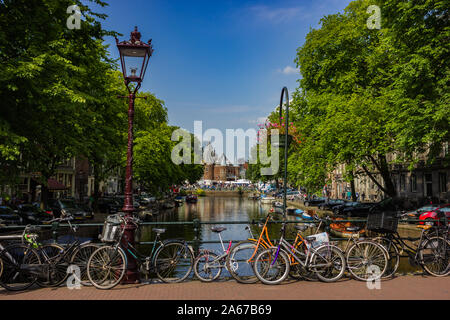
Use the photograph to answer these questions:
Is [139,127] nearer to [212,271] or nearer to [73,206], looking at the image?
[73,206]

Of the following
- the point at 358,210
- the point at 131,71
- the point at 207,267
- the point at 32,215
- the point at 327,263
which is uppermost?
the point at 131,71

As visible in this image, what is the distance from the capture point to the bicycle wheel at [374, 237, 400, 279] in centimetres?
771

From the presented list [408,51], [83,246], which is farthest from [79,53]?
[408,51]

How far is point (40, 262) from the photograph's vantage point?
275 inches

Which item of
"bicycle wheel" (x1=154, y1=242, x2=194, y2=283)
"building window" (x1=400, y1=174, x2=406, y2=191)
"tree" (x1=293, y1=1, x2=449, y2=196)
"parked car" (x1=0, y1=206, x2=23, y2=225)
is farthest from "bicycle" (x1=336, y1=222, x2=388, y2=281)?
"building window" (x1=400, y1=174, x2=406, y2=191)

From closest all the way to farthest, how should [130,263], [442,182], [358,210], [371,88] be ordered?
[130,263], [371,88], [358,210], [442,182]

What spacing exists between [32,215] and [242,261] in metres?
19.6

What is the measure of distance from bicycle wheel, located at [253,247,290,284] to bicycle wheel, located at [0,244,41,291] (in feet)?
14.6

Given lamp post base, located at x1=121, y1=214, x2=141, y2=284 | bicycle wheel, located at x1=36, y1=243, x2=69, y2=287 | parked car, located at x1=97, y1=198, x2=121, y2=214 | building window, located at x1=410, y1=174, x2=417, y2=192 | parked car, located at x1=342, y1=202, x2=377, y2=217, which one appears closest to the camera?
bicycle wheel, located at x1=36, y1=243, x2=69, y2=287

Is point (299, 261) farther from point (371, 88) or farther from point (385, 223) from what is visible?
point (371, 88)

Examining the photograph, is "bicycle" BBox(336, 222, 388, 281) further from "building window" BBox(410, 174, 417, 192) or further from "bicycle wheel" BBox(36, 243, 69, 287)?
"building window" BBox(410, 174, 417, 192)

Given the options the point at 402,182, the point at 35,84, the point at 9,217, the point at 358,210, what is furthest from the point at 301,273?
the point at 402,182

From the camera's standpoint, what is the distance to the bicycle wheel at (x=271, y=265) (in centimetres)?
725

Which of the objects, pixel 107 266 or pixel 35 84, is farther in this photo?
pixel 35 84
